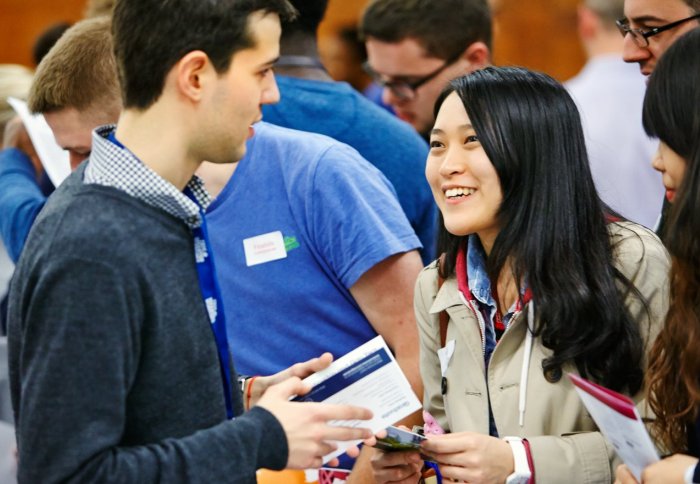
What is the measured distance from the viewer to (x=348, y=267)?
2.60m

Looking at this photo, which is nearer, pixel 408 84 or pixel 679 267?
pixel 679 267

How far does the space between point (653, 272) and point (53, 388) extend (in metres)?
1.30

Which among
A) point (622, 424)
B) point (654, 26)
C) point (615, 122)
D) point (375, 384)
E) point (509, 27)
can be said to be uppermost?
point (509, 27)

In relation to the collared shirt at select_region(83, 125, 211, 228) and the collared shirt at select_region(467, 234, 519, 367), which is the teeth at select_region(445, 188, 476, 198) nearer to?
the collared shirt at select_region(467, 234, 519, 367)

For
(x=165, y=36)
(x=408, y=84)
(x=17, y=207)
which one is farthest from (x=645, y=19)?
(x=17, y=207)

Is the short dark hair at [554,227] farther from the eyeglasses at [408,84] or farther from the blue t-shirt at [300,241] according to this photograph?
the eyeglasses at [408,84]

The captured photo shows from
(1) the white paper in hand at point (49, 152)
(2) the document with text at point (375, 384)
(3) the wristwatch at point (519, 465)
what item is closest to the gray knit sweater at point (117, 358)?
(2) the document with text at point (375, 384)

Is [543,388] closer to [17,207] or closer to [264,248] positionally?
[264,248]

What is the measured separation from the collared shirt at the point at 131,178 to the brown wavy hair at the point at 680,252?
35.4 inches

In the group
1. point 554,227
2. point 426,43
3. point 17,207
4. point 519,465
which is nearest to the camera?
point 519,465

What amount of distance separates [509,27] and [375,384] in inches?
266

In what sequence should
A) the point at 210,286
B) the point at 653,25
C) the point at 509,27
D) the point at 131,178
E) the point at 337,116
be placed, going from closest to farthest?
the point at 131,178
the point at 210,286
the point at 653,25
the point at 337,116
the point at 509,27

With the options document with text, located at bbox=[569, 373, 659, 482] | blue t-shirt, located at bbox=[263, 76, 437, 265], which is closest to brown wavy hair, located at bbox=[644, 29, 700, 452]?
document with text, located at bbox=[569, 373, 659, 482]

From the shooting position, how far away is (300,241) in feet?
8.69
